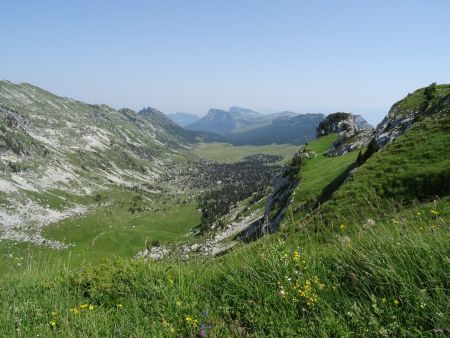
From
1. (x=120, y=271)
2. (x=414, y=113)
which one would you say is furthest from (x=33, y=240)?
(x=120, y=271)

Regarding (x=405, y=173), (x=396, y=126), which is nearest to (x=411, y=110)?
(x=396, y=126)

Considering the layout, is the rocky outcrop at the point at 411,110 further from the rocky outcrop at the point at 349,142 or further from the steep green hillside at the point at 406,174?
the steep green hillside at the point at 406,174

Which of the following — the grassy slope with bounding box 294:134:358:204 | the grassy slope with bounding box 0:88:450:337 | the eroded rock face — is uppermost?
the eroded rock face

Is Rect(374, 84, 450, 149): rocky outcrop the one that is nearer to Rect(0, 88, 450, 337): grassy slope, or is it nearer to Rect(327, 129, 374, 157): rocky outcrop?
Rect(327, 129, 374, 157): rocky outcrop

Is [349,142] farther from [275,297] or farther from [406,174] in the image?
[275,297]

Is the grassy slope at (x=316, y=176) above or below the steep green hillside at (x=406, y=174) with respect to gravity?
below

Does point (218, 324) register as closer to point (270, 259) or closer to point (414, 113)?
point (270, 259)

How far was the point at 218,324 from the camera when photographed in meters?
6.66

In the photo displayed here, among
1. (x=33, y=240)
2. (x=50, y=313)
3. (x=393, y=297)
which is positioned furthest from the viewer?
(x=33, y=240)

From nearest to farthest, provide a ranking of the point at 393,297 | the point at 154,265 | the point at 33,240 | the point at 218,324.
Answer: the point at 393,297, the point at 218,324, the point at 154,265, the point at 33,240

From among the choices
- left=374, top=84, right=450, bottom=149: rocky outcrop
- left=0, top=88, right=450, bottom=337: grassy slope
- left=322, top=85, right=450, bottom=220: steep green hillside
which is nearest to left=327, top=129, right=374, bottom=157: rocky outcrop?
left=374, top=84, right=450, bottom=149: rocky outcrop

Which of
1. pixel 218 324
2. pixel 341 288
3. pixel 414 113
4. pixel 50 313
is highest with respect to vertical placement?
pixel 414 113

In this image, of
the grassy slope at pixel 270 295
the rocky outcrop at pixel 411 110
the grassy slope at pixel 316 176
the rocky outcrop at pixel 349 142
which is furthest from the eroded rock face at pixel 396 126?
the grassy slope at pixel 270 295

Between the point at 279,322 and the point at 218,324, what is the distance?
108 cm
